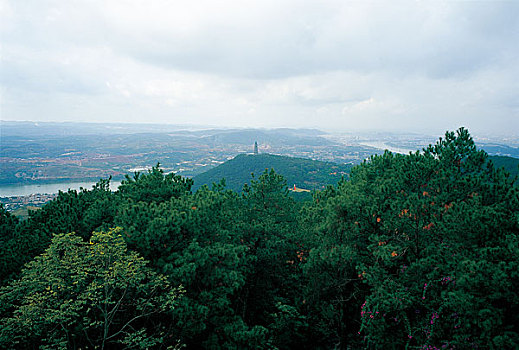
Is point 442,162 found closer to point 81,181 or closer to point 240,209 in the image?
point 240,209

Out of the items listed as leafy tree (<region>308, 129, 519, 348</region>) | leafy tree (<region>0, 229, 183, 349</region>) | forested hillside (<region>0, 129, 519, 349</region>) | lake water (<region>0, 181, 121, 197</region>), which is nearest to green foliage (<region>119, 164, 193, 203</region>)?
forested hillside (<region>0, 129, 519, 349</region>)

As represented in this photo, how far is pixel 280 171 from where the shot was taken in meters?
77.5

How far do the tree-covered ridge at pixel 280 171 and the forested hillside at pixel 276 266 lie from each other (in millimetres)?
50560

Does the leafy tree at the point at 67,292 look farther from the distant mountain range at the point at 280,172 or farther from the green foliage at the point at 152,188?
the distant mountain range at the point at 280,172

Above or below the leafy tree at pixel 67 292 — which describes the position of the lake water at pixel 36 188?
below

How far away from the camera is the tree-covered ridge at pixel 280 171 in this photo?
69131mm

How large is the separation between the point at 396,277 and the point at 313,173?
66.0 meters

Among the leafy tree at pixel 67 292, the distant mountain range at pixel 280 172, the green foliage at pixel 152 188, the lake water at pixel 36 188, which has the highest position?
the green foliage at pixel 152 188

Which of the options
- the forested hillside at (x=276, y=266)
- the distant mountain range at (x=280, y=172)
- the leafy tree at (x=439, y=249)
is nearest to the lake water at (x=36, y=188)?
the distant mountain range at (x=280, y=172)

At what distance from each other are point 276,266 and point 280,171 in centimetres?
6207

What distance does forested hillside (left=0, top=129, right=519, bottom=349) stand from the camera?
7664 mm

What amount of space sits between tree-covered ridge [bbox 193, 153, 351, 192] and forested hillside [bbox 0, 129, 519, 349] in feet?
166

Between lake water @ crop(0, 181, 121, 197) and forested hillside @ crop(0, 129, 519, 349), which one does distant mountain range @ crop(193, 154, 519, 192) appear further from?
forested hillside @ crop(0, 129, 519, 349)

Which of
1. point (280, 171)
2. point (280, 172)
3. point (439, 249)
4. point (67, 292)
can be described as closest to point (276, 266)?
point (439, 249)
